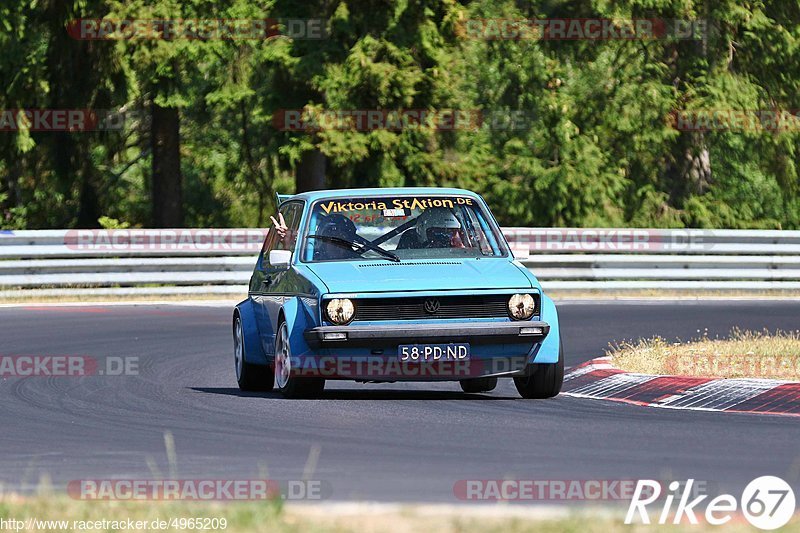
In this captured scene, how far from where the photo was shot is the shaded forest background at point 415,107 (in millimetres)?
31703

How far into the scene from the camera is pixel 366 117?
1272 inches

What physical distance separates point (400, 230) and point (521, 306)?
157cm

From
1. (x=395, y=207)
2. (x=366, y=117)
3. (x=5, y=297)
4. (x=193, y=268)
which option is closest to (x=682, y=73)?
(x=366, y=117)

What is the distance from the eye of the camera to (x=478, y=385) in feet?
43.3

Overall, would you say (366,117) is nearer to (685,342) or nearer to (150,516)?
(685,342)

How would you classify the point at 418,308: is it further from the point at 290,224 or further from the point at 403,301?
the point at 290,224

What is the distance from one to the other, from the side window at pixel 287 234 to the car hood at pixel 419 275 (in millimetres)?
904

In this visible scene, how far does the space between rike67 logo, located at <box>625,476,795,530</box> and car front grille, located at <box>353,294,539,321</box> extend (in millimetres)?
3656

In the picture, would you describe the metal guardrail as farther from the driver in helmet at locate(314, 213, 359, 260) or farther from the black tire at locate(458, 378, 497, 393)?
the driver in helmet at locate(314, 213, 359, 260)

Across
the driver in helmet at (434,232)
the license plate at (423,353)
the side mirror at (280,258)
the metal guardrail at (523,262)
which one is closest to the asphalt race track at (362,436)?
the license plate at (423,353)

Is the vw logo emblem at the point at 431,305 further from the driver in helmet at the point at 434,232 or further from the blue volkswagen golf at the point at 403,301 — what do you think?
the driver in helmet at the point at 434,232

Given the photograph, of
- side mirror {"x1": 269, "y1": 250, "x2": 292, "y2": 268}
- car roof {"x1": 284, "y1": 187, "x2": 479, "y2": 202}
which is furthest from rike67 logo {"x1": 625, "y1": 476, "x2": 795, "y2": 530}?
car roof {"x1": 284, "y1": 187, "x2": 479, "y2": 202}

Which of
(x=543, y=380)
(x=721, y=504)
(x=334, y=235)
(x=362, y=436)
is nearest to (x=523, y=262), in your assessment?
(x=334, y=235)

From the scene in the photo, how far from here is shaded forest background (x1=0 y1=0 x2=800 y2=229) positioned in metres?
31.7
